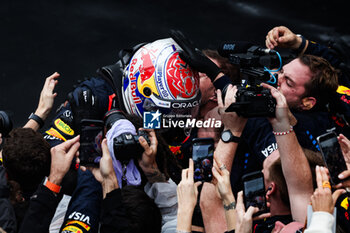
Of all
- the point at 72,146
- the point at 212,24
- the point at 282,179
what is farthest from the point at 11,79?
the point at 282,179

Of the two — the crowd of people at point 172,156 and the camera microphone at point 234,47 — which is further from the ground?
the camera microphone at point 234,47

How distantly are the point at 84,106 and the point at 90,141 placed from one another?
0.35 metres

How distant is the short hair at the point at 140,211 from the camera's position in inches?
106

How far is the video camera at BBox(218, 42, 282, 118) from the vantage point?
2.67 meters

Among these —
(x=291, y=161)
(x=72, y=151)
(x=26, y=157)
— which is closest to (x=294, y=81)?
(x=291, y=161)

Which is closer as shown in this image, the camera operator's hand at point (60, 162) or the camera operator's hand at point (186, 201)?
the camera operator's hand at point (186, 201)

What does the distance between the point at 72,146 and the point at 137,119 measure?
0.45 m

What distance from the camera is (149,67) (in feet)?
10.1

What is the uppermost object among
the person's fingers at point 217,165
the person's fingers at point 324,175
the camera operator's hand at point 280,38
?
the camera operator's hand at point 280,38

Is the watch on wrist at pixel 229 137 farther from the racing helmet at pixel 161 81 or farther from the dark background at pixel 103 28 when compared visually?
the dark background at pixel 103 28

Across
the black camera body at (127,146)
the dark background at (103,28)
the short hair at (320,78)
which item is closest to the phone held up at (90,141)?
the black camera body at (127,146)

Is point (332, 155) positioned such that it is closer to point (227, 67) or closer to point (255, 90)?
point (255, 90)

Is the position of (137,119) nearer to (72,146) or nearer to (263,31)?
(72,146)

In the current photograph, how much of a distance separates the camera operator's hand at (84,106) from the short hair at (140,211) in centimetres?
58
